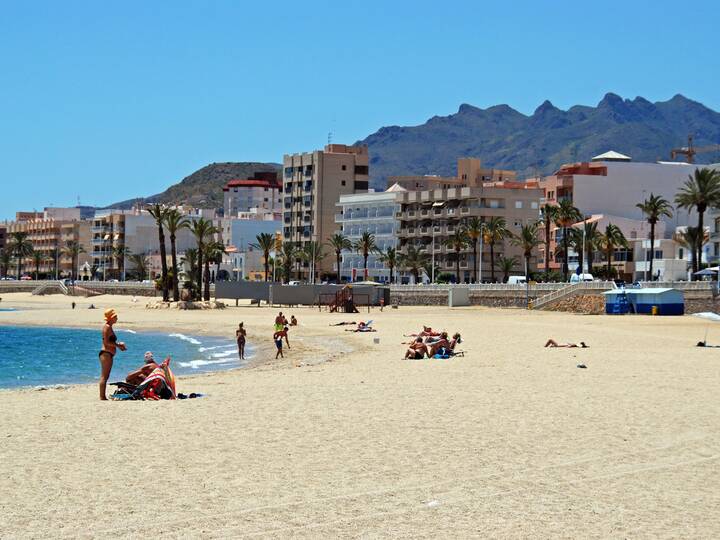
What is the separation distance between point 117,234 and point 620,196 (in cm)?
8730

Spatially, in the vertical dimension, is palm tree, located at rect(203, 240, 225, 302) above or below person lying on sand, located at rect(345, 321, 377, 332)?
above

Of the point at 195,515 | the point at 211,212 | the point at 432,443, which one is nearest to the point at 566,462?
the point at 432,443

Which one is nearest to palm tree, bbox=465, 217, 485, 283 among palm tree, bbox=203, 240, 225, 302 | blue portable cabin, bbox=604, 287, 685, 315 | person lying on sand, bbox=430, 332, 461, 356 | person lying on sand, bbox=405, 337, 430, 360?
palm tree, bbox=203, 240, 225, 302

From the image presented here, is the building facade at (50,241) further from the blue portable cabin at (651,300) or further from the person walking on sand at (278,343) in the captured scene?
→ the person walking on sand at (278,343)

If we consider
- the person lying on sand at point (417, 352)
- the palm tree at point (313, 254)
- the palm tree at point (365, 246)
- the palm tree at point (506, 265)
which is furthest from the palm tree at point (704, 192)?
the palm tree at point (313, 254)

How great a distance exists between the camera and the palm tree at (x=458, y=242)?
4385 inches

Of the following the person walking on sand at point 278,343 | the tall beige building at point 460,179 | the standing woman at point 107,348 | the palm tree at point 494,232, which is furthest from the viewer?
the tall beige building at point 460,179

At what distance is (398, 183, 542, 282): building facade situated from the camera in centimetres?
11575

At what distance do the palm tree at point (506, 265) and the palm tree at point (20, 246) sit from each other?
3907 inches

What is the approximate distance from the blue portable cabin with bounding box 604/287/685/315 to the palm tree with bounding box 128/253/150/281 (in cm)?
10309

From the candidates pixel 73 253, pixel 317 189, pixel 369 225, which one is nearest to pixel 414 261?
pixel 369 225

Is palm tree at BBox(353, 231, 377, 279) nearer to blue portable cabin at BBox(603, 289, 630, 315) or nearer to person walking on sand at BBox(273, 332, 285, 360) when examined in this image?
blue portable cabin at BBox(603, 289, 630, 315)

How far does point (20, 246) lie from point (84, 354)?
146 metres

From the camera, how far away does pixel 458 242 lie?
367ft
